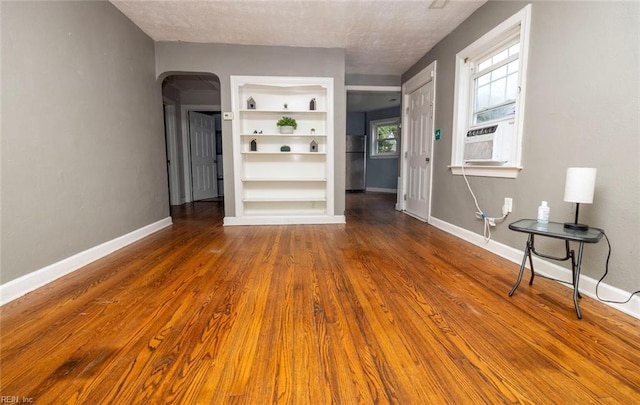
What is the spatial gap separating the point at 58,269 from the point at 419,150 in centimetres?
419

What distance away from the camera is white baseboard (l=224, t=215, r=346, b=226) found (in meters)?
3.81

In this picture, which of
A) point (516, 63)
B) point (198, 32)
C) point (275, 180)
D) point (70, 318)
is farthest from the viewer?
point (275, 180)

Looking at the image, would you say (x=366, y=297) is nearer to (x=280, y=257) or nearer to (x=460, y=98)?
(x=280, y=257)

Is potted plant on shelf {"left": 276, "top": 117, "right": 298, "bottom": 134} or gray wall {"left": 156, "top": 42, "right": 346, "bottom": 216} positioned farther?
potted plant on shelf {"left": 276, "top": 117, "right": 298, "bottom": 134}

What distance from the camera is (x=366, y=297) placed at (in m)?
1.66

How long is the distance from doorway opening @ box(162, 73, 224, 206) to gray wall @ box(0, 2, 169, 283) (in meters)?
1.99

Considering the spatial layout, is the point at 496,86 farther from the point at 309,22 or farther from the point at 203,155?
the point at 203,155

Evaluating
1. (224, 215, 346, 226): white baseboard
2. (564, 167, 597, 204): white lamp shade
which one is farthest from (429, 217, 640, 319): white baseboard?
(224, 215, 346, 226): white baseboard

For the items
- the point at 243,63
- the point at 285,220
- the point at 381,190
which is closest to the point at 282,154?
the point at 285,220

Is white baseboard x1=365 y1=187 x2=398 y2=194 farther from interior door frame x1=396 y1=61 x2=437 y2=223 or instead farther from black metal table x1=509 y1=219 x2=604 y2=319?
black metal table x1=509 y1=219 x2=604 y2=319

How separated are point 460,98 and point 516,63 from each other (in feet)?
2.32

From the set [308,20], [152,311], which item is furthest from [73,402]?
[308,20]

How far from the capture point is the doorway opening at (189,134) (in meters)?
5.19

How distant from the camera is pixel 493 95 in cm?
265
